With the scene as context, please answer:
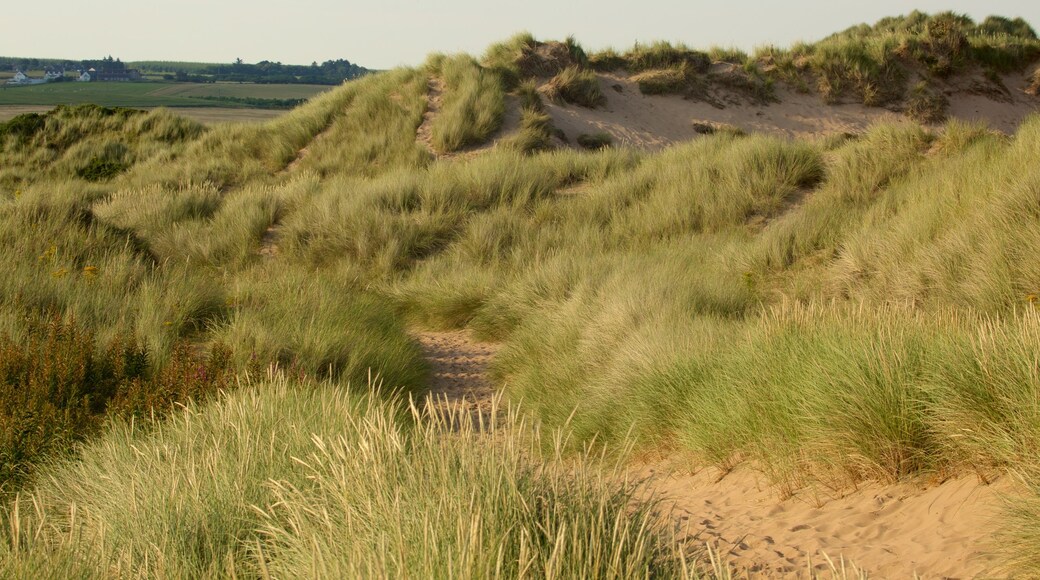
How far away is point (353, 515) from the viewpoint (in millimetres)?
2721

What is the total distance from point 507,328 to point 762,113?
552 inches

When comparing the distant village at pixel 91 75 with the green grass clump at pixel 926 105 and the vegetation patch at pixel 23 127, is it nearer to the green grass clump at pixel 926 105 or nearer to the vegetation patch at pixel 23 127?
the vegetation patch at pixel 23 127

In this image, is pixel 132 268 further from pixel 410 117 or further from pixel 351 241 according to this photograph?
pixel 410 117

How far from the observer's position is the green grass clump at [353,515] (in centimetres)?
244

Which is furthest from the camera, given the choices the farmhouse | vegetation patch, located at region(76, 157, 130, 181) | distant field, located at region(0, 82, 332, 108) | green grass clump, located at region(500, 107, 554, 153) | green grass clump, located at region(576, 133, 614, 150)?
the farmhouse

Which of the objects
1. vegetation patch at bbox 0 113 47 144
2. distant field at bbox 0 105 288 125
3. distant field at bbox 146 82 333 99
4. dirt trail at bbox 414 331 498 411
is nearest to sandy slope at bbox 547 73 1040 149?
dirt trail at bbox 414 331 498 411

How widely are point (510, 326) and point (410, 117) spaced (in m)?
10.2

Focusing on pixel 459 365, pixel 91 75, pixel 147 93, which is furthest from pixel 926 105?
pixel 91 75

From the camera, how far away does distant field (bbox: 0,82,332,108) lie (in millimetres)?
69125

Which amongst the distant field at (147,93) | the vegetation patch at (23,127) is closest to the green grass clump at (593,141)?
the vegetation patch at (23,127)

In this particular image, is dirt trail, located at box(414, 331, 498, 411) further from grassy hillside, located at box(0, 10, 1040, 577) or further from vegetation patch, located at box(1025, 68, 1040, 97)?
vegetation patch, located at box(1025, 68, 1040, 97)

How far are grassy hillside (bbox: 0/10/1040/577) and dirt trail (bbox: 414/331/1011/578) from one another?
0.46 feet

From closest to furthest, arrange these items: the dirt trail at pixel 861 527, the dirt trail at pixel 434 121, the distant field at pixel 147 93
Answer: the dirt trail at pixel 861 527 < the dirt trail at pixel 434 121 < the distant field at pixel 147 93

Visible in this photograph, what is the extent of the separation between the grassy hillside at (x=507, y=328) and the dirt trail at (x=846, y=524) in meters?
0.14
